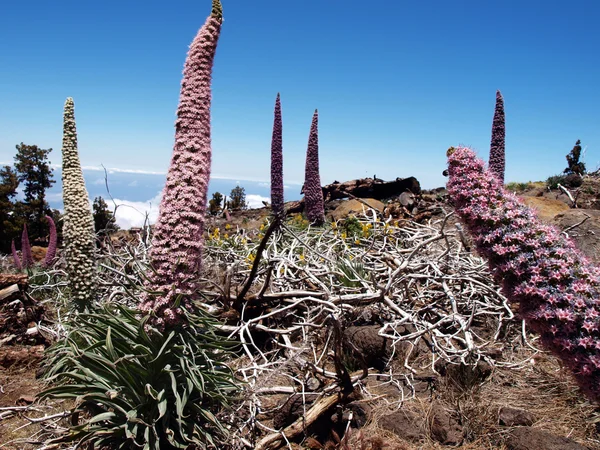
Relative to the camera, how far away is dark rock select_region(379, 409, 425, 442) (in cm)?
296

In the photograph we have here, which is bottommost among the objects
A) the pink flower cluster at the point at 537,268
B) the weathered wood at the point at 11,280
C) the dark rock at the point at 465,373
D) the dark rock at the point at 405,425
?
the dark rock at the point at 405,425

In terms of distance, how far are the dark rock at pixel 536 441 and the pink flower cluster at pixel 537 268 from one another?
0.73 metres

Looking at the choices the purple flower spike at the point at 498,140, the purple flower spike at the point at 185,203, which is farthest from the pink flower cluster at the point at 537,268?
the purple flower spike at the point at 498,140

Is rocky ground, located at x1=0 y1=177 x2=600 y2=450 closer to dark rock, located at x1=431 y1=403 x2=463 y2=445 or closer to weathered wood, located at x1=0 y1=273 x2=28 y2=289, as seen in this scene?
dark rock, located at x1=431 y1=403 x2=463 y2=445

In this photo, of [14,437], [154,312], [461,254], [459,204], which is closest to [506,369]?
[461,254]

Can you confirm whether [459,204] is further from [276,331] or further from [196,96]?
[276,331]

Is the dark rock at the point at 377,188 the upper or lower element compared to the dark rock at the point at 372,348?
upper

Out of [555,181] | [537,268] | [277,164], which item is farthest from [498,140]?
[555,181]

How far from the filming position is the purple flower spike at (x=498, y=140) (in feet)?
23.3

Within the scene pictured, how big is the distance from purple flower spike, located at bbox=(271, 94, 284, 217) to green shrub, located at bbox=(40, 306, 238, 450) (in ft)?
18.8

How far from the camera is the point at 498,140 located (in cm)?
723

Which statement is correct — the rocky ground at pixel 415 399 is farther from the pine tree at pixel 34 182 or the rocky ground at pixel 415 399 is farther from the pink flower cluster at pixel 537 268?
the pine tree at pixel 34 182

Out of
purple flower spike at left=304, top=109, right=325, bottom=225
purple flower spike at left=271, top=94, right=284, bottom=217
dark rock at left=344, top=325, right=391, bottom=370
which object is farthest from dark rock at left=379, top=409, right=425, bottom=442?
purple flower spike at left=304, top=109, right=325, bottom=225

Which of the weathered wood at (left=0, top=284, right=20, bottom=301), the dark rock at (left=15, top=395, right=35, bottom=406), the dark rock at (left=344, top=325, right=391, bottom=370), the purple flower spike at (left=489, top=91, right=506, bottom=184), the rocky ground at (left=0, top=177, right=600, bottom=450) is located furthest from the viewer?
the purple flower spike at (left=489, top=91, right=506, bottom=184)
